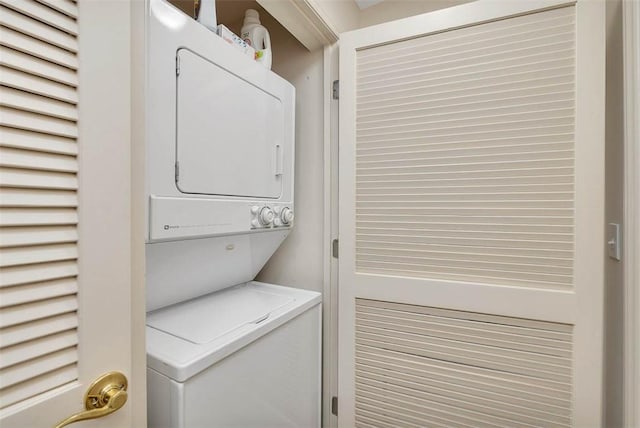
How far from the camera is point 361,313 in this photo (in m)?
1.86

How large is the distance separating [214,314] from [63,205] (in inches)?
39.1

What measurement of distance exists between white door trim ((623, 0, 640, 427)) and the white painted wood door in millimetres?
1770

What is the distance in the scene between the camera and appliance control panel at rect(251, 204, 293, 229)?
1.58m

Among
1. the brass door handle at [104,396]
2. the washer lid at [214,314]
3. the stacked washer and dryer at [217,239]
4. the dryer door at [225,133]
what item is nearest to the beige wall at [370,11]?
the stacked washer and dryer at [217,239]

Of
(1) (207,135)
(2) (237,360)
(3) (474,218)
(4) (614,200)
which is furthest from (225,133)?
(4) (614,200)

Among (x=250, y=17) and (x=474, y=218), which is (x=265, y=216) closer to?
(x=474, y=218)

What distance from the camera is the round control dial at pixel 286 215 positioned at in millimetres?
1794

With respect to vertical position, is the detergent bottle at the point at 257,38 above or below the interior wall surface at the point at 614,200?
above

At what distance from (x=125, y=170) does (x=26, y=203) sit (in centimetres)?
19

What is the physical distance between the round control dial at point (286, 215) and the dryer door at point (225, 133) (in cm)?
10

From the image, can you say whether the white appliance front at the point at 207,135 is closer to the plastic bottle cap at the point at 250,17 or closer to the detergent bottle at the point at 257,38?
the detergent bottle at the point at 257,38

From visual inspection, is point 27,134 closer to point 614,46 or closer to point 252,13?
point 252,13

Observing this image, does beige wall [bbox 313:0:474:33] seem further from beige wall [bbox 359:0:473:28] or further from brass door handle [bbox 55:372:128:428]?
brass door handle [bbox 55:372:128:428]

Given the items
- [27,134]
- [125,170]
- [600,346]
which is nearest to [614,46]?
[600,346]
